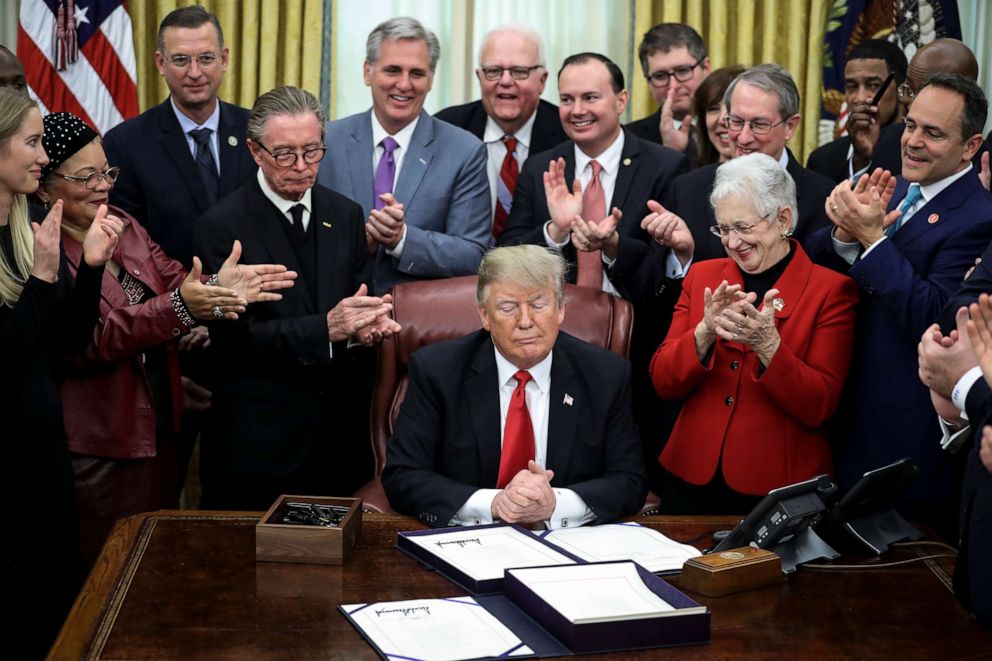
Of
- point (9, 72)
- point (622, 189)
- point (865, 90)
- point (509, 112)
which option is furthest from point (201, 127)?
point (865, 90)

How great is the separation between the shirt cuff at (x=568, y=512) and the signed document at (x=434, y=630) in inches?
23.6

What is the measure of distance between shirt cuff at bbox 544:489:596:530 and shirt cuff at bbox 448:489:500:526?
15 centimetres

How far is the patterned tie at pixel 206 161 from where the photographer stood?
4453 millimetres

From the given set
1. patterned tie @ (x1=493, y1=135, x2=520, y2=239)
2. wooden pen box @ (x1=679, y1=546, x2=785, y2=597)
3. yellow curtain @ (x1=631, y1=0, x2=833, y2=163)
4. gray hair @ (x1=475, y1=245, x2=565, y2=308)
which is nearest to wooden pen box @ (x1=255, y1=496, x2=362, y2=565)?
wooden pen box @ (x1=679, y1=546, x2=785, y2=597)

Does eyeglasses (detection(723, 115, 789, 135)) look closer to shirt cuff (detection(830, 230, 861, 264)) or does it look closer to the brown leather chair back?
shirt cuff (detection(830, 230, 861, 264))

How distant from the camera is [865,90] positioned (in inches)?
201

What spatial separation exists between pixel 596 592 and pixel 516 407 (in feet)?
2.95

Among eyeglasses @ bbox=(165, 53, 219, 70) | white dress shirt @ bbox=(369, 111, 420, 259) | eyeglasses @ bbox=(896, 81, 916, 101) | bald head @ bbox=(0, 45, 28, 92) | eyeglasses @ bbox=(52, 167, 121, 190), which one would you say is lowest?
eyeglasses @ bbox=(52, 167, 121, 190)

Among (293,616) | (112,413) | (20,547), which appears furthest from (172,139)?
(293,616)

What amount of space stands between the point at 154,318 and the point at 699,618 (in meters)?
2.06

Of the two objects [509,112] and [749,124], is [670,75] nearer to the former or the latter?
[509,112]

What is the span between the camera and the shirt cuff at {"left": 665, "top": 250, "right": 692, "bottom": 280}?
404 cm

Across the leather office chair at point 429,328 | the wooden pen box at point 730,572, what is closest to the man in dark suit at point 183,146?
the leather office chair at point 429,328

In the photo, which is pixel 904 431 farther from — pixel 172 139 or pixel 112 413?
pixel 172 139
